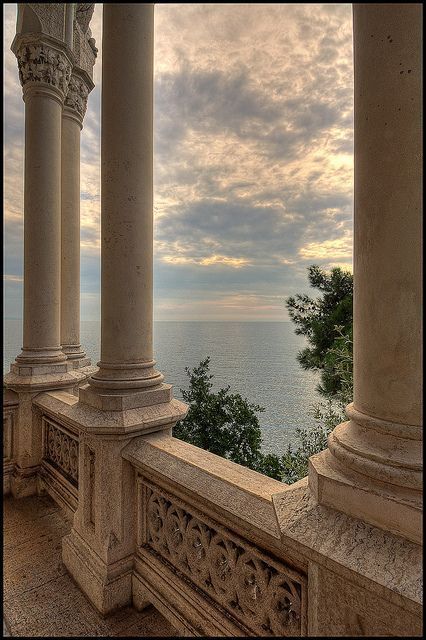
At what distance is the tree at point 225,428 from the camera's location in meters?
20.7

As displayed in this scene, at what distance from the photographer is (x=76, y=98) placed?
352 inches

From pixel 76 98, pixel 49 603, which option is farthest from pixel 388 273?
pixel 76 98

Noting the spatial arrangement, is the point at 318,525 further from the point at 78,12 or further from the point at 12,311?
the point at 78,12

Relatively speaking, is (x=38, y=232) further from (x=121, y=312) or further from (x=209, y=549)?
(x=209, y=549)

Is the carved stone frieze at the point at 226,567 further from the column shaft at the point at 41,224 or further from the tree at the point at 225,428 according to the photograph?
the tree at the point at 225,428

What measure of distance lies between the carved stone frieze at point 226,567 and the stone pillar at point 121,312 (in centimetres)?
59

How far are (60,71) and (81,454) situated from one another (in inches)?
307

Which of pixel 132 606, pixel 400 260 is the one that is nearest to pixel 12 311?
pixel 132 606

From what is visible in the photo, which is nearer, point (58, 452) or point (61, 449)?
point (61, 449)

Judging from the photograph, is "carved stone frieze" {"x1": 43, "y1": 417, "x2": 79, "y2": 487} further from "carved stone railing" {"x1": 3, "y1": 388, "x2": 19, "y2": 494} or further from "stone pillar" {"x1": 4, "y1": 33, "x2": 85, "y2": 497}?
"carved stone railing" {"x1": 3, "y1": 388, "x2": 19, "y2": 494}

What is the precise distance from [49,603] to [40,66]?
9.37 metres

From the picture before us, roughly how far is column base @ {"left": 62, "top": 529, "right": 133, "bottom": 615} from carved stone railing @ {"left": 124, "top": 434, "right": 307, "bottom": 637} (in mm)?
125

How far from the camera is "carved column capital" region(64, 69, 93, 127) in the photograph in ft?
29.1

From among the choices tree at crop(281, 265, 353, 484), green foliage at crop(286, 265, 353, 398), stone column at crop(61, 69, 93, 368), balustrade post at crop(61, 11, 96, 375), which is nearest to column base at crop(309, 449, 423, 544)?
balustrade post at crop(61, 11, 96, 375)
